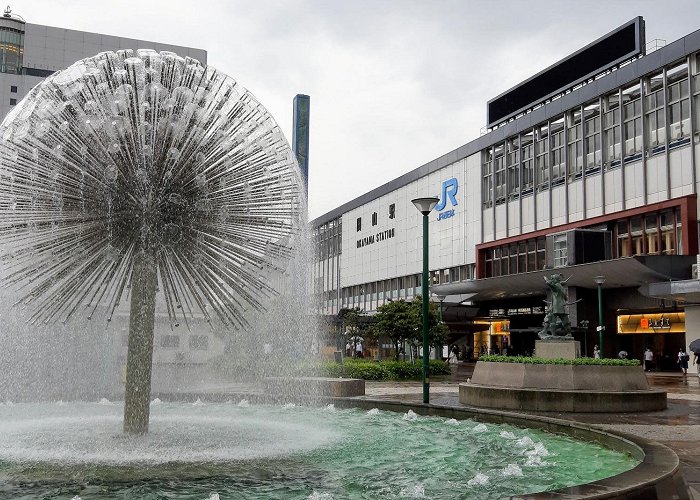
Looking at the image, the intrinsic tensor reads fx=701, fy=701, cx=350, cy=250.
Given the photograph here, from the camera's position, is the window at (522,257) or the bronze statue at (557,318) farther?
the window at (522,257)

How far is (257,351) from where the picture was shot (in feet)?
129

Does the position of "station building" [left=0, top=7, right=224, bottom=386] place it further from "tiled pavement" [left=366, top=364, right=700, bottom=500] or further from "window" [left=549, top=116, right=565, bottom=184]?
"tiled pavement" [left=366, top=364, right=700, bottom=500]

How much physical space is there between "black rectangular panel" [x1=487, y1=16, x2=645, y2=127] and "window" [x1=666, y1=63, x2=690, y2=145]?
3924 mm

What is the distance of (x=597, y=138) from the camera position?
46094 millimetres

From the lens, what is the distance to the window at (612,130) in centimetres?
4422

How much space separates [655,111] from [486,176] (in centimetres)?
1832

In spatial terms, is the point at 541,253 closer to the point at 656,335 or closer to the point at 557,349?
the point at 656,335

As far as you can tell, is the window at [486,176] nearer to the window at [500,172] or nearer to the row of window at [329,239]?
the window at [500,172]

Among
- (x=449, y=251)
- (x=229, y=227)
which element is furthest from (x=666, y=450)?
(x=449, y=251)

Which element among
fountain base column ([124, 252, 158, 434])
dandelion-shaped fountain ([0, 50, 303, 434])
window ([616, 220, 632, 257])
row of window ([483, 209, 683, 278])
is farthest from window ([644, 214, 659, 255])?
fountain base column ([124, 252, 158, 434])

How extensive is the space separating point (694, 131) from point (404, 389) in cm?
A: 2404

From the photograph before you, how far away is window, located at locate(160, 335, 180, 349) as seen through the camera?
39031 mm

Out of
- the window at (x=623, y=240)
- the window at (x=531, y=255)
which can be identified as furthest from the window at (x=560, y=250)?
the window at (x=531, y=255)

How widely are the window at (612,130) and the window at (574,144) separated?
2461 mm
